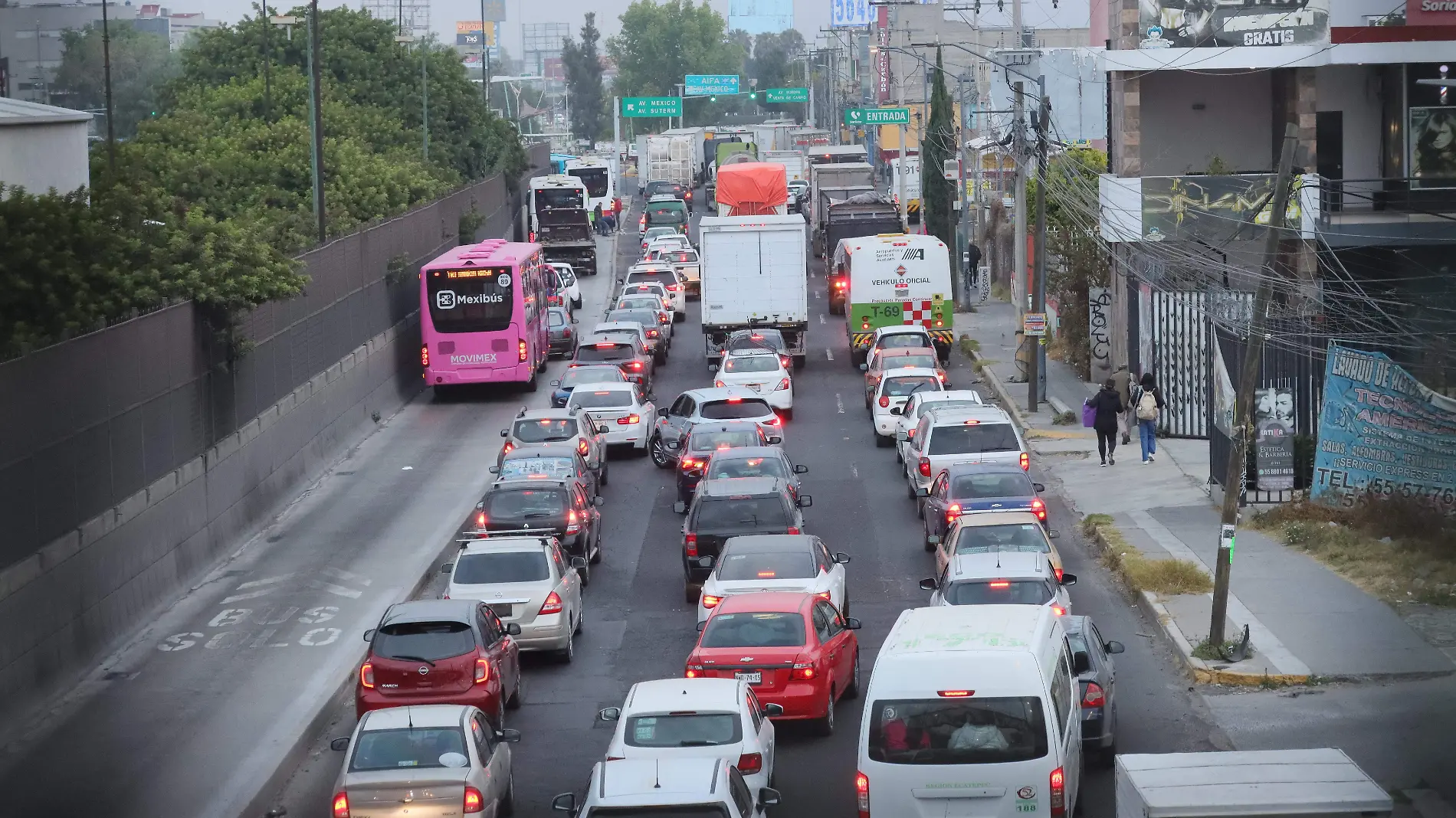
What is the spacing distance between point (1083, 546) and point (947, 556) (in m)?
5.50

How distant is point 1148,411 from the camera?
3106 centimetres

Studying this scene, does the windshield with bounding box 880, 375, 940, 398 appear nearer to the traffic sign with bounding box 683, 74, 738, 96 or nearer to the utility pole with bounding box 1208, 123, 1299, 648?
the utility pole with bounding box 1208, 123, 1299, 648

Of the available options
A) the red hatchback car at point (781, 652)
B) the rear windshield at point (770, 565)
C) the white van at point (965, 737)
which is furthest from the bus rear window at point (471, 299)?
the white van at point (965, 737)

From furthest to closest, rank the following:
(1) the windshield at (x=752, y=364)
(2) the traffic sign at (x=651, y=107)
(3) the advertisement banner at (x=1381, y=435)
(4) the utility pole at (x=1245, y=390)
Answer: (2) the traffic sign at (x=651, y=107) → (1) the windshield at (x=752, y=364) → (3) the advertisement banner at (x=1381, y=435) → (4) the utility pole at (x=1245, y=390)

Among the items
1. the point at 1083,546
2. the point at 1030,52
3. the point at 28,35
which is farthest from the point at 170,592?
the point at 28,35

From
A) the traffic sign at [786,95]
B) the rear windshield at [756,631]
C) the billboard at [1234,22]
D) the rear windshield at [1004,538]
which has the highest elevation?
the traffic sign at [786,95]

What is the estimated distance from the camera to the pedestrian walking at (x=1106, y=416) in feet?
102

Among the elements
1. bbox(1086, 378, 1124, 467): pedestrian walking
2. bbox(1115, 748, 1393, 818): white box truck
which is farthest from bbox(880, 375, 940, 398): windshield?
bbox(1115, 748, 1393, 818): white box truck

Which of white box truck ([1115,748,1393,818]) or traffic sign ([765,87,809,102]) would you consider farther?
traffic sign ([765,87,809,102])

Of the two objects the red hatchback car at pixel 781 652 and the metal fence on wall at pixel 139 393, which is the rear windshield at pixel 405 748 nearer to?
the red hatchback car at pixel 781 652

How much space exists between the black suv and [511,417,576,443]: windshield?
7085 millimetres

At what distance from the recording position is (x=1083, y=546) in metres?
26.0

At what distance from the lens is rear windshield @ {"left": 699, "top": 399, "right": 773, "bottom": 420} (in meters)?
32.2

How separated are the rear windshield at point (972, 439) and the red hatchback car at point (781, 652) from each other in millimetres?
10032
